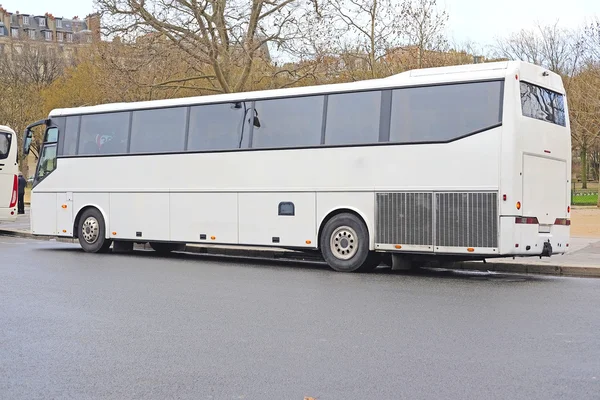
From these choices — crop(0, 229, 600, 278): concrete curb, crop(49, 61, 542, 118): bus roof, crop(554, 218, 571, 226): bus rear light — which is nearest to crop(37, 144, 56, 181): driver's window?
crop(0, 229, 600, 278): concrete curb

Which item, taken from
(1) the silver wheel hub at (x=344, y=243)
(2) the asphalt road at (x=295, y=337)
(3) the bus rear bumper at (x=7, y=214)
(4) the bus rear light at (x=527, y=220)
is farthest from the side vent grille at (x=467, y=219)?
(3) the bus rear bumper at (x=7, y=214)

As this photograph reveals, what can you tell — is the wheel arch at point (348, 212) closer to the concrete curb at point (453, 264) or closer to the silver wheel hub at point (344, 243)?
the silver wheel hub at point (344, 243)

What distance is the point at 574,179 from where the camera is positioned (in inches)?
3255

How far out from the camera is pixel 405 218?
1502 centimetres

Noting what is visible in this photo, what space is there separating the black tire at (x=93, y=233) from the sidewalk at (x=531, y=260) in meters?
2.10

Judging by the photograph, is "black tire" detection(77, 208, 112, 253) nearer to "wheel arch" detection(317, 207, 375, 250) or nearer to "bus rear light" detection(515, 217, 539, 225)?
"wheel arch" detection(317, 207, 375, 250)

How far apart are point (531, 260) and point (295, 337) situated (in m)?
9.12

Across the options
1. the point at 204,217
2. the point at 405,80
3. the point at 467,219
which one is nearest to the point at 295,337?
the point at 467,219

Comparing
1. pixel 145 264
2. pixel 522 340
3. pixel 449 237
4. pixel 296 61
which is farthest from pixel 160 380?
pixel 296 61

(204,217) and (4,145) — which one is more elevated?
(4,145)

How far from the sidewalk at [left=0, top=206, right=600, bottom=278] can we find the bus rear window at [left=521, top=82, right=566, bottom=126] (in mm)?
2472

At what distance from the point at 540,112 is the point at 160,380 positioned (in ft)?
32.2

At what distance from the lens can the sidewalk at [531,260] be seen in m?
15.1

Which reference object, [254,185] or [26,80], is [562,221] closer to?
[254,185]
